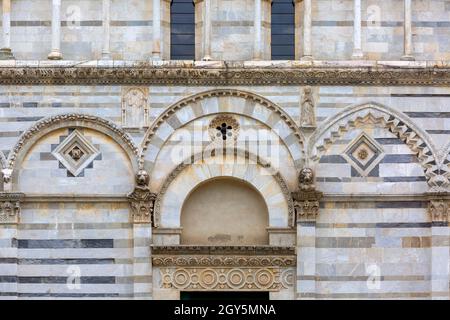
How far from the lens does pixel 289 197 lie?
39.8 m

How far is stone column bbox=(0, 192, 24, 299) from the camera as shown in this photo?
39.7 m

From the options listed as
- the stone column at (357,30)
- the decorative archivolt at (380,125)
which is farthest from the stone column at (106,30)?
the stone column at (357,30)

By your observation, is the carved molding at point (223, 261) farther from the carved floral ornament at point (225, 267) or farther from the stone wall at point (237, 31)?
the stone wall at point (237, 31)

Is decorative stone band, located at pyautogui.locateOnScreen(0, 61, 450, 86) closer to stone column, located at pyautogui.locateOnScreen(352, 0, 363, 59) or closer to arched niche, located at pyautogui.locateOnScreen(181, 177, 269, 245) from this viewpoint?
stone column, located at pyautogui.locateOnScreen(352, 0, 363, 59)

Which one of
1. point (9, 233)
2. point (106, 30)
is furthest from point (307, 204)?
point (9, 233)

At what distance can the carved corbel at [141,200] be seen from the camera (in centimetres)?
3962

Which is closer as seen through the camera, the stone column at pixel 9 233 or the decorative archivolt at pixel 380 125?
the stone column at pixel 9 233

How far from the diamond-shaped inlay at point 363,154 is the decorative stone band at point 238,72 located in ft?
2.95

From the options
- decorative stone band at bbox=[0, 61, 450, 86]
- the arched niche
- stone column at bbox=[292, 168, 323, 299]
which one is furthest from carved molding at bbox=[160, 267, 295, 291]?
decorative stone band at bbox=[0, 61, 450, 86]

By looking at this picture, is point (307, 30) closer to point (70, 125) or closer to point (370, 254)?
point (370, 254)

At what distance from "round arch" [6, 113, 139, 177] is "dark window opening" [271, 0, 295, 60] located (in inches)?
107

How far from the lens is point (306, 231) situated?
130 ft

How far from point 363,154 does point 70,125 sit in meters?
4.53
